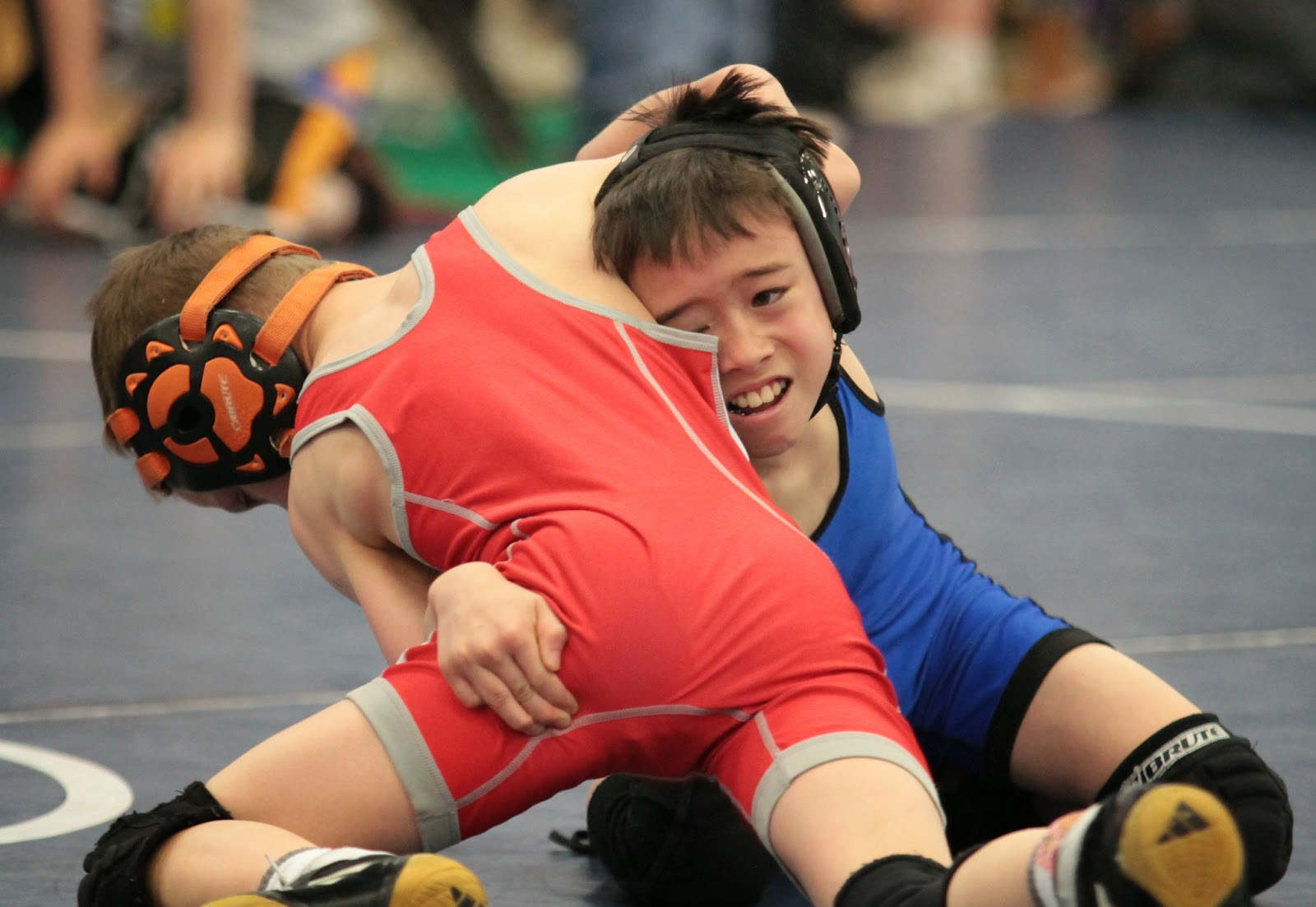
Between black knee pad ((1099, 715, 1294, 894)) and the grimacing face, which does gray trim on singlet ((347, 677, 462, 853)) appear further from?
black knee pad ((1099, 715, 1294, 894))

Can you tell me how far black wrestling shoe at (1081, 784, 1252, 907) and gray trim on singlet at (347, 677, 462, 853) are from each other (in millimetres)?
502

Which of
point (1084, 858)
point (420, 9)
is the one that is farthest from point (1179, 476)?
point (420, 9)

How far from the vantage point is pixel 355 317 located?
1.76m

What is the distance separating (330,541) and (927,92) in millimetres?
6587

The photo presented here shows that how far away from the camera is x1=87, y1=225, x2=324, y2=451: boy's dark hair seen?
182 cm

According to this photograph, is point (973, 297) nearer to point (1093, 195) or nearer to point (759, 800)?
point (1093, 195)

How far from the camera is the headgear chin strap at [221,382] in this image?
177 cm

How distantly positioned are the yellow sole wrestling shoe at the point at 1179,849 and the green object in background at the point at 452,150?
455cm

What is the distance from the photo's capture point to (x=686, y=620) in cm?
149

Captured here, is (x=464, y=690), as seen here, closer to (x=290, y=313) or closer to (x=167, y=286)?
(x=290, y=313)

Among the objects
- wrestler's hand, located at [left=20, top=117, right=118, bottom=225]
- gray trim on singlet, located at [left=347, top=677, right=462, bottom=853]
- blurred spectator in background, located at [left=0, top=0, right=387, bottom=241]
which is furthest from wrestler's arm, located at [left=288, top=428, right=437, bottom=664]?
wrestler's hand, located at [left=20, top=117, right=118, bottom=225]

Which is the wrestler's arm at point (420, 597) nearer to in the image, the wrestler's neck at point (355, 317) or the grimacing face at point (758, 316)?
the wrestler's neck at point (355, 317)

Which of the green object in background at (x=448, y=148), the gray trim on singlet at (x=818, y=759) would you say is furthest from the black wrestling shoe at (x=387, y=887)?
the green object in background at (x=448, y=148)

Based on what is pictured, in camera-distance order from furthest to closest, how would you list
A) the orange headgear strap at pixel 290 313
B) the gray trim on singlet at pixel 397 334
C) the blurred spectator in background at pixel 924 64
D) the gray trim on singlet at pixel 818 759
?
the blurred spectator in background at pixel 924 64 → the orange headgear strap at pixel 290 313 → the gray trim on singlet at pixel 397 334 → the gray trim on singlet at pixel 818 759
